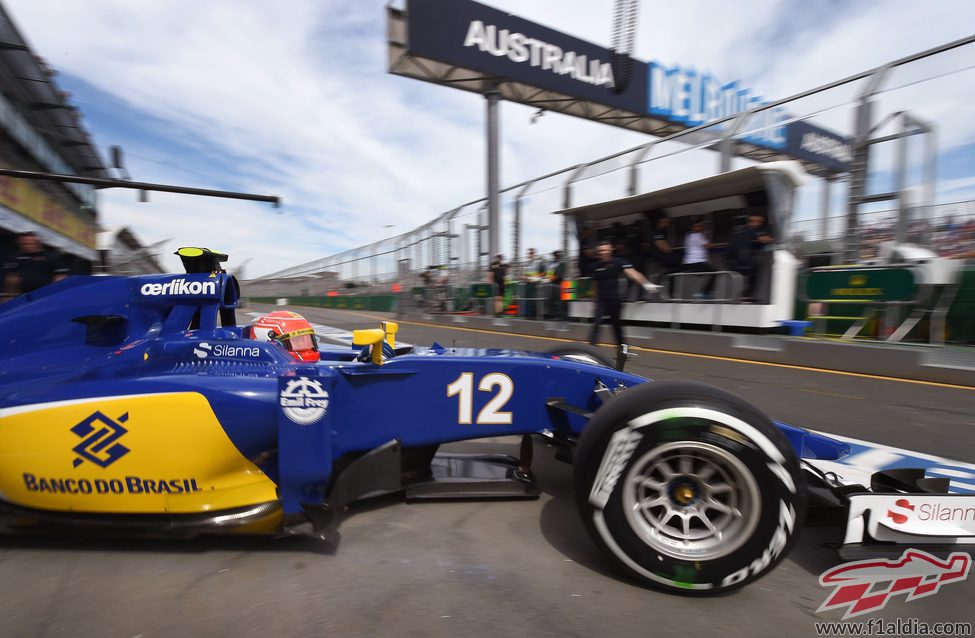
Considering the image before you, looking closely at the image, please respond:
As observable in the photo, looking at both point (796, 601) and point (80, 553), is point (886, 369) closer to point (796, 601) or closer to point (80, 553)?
point (796, 601)

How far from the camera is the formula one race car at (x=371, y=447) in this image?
67.1 inches

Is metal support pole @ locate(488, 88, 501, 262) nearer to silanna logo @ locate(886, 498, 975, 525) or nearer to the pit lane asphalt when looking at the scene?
the pit lane asphalt

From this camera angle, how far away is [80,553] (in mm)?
1979

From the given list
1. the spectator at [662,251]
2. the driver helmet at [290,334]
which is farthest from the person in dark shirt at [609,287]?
the driver helmet at [290,334]

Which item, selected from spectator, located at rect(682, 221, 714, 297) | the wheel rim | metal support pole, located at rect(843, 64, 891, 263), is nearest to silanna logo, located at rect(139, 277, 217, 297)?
the wheel rim

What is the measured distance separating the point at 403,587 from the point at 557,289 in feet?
34.3

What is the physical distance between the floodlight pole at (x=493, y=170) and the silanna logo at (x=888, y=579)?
12.6 metres

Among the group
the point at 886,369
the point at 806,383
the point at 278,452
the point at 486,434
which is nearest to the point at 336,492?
the point at 278,452

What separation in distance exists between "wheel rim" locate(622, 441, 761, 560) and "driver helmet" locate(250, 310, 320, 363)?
2.05 meters

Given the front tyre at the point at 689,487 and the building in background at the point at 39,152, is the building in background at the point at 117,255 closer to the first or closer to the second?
the building in background at the point at 39,152

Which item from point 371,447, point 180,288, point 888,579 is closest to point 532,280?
point 180,288

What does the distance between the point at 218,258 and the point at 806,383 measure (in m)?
5.91

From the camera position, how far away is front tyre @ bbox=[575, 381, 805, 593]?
1659mm

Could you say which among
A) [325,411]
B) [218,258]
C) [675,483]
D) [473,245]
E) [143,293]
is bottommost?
[675,483]
